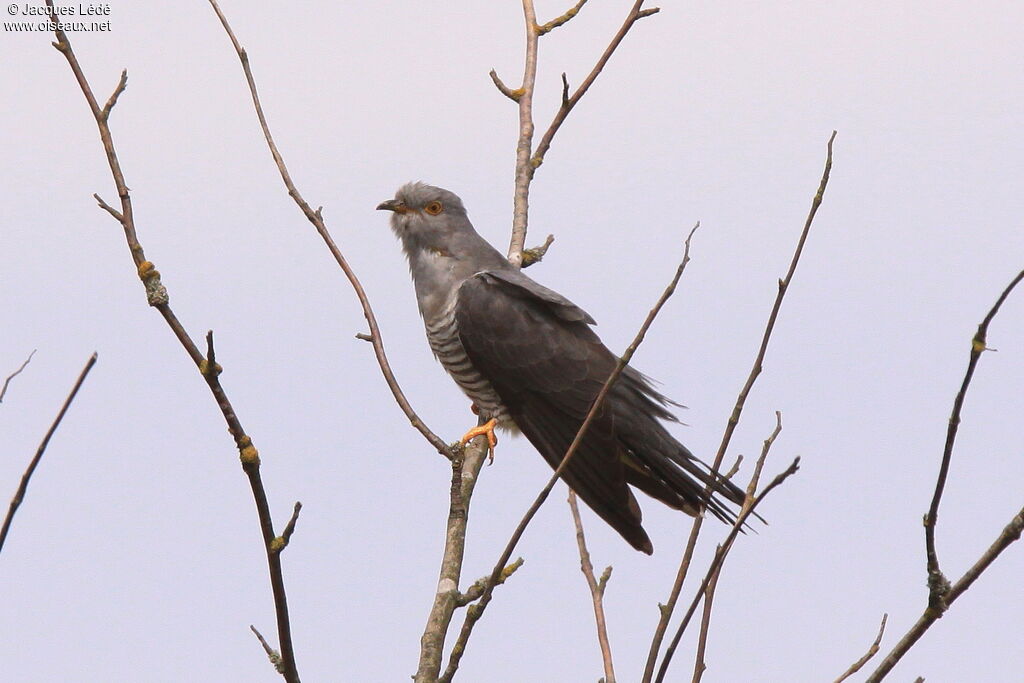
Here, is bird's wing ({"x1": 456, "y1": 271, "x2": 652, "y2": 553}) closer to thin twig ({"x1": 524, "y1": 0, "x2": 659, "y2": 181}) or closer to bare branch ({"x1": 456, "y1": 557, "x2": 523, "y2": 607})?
thin twig ({"x1": 524, "y1": 0, "x2": 659, "y2": 181})

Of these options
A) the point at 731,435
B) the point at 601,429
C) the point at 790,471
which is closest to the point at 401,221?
Answer: the point at 601,429

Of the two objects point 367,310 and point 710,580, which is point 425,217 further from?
point 710,580

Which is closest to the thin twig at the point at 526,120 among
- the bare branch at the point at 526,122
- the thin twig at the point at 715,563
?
the bare branch at the point at 526,122

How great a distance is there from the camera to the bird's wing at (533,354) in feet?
17.9

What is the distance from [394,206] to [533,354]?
1.16m

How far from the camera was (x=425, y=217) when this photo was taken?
5977 millimetres

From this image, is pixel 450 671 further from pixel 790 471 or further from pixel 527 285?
pixel 527 285

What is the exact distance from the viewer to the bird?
16.6 ft

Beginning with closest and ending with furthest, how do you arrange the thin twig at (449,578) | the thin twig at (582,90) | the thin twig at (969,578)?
the thin twig at (969,578) → the thin twig at (449,578) → the thin twig at (582,90)

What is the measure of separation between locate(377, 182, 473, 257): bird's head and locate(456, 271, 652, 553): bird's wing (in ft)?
1.44

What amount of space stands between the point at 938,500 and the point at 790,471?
35cm

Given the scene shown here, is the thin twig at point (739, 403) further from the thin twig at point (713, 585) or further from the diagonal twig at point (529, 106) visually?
the diagonal twig at point (529, 106)

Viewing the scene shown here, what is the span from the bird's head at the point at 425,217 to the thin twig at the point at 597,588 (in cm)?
254

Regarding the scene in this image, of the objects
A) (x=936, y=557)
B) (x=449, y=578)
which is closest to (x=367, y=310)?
(x=449, y=578)
